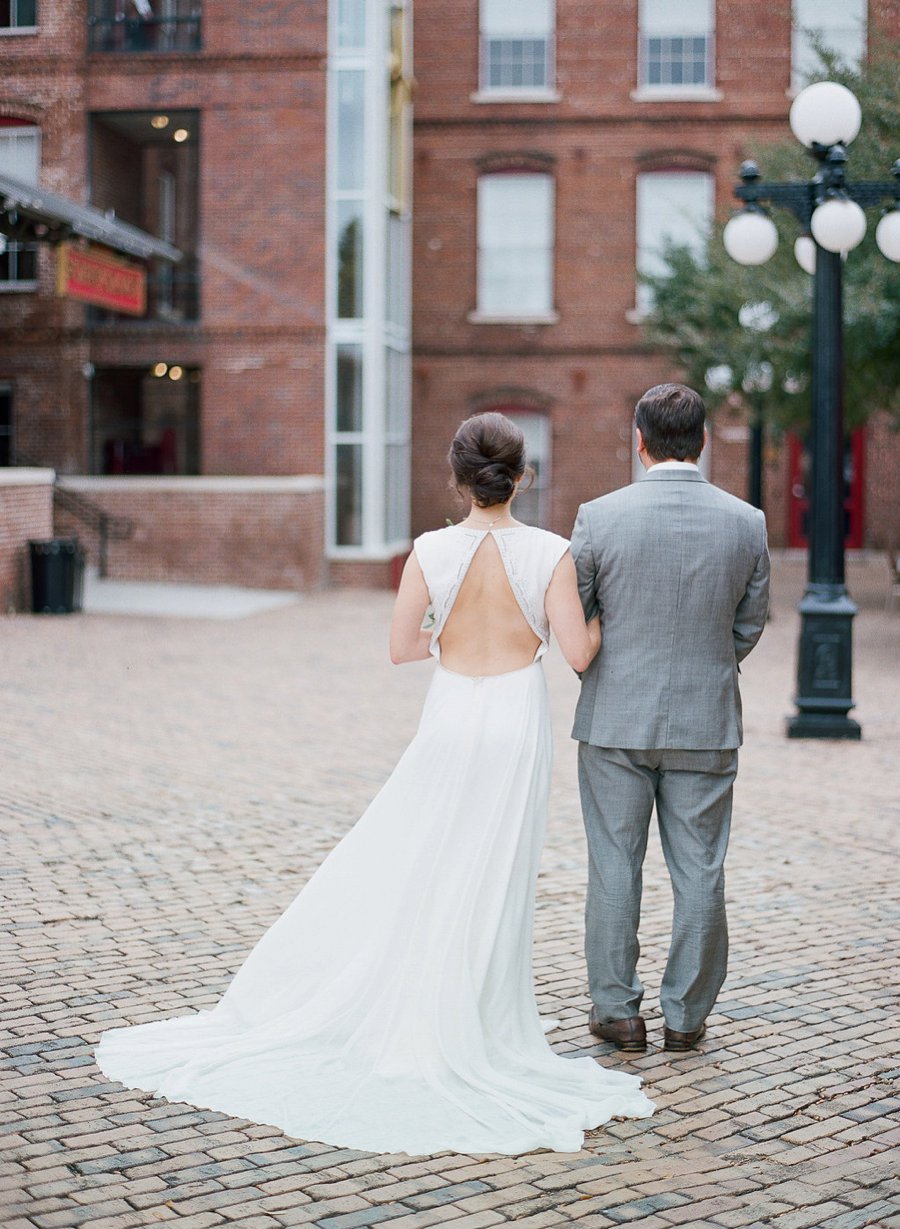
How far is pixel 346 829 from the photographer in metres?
7.21

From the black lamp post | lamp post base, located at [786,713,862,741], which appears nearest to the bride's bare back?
the black lamp post

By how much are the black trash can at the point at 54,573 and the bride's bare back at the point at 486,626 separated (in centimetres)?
1388

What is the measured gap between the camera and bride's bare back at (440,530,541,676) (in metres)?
4.15

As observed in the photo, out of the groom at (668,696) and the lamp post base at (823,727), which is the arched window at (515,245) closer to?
the lamp post base at (823,727)

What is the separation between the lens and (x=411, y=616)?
418cm

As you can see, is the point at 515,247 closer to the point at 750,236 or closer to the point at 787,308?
the point at 787,308

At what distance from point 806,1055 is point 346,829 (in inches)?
127

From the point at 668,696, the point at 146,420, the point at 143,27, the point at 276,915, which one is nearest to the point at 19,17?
the point at 143,27

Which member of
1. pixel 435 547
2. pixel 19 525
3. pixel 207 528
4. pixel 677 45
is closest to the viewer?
pixel 435 547

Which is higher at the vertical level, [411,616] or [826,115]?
[826,115]

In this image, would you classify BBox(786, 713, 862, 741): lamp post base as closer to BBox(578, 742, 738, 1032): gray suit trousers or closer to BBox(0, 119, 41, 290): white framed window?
BBox(578, 742, 738, 1032): gray suit trousers

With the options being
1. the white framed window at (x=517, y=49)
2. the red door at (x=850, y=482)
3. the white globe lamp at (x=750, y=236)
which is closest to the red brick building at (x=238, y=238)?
the white framed window at (x=517, y=49)

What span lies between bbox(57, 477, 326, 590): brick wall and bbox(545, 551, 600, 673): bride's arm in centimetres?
1773

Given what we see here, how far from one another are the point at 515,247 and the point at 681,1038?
23.6 meters
